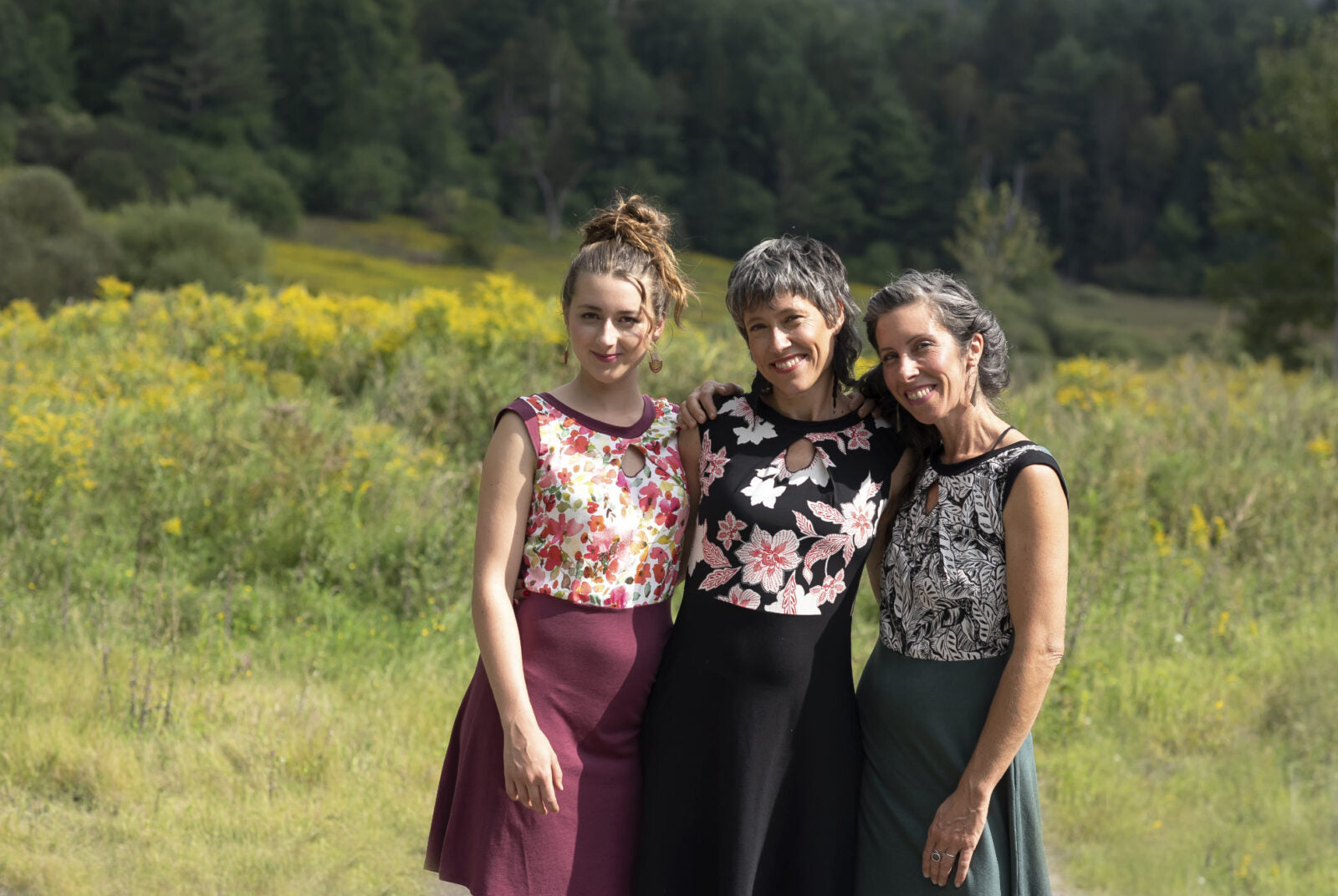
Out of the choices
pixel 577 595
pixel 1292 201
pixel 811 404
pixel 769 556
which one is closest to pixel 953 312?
pixel 811 404

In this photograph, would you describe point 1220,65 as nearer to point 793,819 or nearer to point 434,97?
point 434,97

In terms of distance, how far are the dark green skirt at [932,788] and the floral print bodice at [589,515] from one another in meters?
0.53

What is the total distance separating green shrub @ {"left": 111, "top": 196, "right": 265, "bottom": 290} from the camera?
21391 millimetres

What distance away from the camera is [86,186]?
4300cm

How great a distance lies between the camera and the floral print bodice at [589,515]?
2357mm

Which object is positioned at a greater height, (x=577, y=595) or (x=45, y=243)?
(x=45, y=243)

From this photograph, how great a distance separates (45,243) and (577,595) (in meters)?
20.4

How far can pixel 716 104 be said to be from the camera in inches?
2960

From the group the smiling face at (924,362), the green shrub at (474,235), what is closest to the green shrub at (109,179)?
the green shrub at (474,235)

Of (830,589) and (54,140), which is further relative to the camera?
(54,140)

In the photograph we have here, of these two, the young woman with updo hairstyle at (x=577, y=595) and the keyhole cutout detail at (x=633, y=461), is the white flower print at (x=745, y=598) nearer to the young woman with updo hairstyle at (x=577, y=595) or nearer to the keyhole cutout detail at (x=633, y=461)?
the young woman with updo hairstyle at (x=577, y=595)

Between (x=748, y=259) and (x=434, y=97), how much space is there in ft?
219

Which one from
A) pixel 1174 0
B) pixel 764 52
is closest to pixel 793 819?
pixel 764 52

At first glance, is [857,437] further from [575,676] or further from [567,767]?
[567,767]
